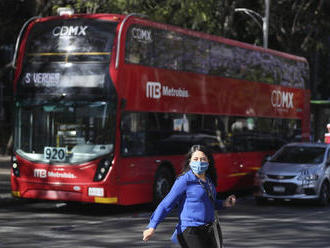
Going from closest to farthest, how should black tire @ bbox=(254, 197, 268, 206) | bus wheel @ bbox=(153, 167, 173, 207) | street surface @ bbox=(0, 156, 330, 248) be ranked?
street surface @ bbox=(0, 156, 330, 248), bus wheel @ bbox=(153, 167, 173, 207), black tire @ bbox=(254, 197, 268, 206)

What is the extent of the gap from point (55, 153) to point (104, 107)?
1.36 meters

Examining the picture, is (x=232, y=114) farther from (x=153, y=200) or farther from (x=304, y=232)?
(x=304, y=232)

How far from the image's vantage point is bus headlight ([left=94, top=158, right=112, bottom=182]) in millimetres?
14188

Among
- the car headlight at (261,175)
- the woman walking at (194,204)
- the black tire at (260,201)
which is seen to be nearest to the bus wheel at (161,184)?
the car headlight at (261,175)

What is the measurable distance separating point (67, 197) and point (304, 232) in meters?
4.54

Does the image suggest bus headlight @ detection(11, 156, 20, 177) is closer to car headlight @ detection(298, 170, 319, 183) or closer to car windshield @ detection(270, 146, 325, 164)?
car headlight @ detection(298, 170, 319, 183)

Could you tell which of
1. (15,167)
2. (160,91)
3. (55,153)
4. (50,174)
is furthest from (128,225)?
(160,91)

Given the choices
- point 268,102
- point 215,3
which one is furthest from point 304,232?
point 215,3

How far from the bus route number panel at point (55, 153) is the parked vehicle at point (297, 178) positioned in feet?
16.8

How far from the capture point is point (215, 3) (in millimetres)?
23656

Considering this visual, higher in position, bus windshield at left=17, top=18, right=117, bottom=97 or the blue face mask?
bus windshield at left=17, top=18, right=117, bottom=97

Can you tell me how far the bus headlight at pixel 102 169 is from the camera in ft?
46.5

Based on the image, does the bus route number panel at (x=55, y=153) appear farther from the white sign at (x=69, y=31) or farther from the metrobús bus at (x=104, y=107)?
the white sign at (x=69, y=31)

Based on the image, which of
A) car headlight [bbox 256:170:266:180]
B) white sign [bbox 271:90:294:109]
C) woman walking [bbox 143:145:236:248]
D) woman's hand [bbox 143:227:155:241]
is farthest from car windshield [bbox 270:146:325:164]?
woman's hand [bbox 143:227:155:241]
